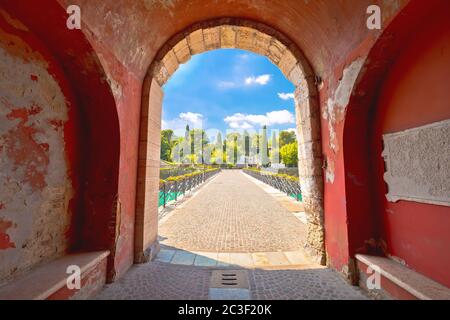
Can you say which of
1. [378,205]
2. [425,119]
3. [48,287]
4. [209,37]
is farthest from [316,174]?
[48,287]

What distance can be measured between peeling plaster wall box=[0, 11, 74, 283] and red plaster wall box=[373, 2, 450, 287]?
394 cm

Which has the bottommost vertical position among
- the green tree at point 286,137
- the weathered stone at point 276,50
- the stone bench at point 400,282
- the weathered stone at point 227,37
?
the stone bench at point 400,282

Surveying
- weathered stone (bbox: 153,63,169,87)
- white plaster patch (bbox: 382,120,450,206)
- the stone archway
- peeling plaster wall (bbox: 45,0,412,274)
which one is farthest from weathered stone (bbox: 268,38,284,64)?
white plaster patch (bbox: 382,120,450,206)

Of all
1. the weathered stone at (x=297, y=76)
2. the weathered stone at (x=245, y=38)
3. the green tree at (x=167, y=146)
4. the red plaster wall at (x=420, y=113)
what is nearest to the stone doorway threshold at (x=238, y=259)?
the red plaster wall at (x=420, y=113)

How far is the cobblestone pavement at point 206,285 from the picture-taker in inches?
96.3

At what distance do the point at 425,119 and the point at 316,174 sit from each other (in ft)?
5.16

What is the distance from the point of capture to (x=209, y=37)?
4008 mm

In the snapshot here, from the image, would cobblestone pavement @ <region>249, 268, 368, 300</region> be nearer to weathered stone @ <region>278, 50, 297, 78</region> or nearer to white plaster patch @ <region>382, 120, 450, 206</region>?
white plaster patch @ <region>382, 120, 450, 206</region>

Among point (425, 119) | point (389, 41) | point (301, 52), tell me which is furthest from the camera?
point (301, 52)

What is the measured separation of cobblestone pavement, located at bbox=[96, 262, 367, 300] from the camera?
2447 mm

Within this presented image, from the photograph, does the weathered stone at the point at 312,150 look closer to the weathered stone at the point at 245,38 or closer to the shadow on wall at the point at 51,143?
the weathered stone at the point at 245,38

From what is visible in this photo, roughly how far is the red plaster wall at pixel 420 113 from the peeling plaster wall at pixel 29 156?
3943 mm

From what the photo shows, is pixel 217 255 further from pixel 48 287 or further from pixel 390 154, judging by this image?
pixel 390 154

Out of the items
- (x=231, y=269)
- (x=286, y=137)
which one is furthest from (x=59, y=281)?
(x=286, y=137)
